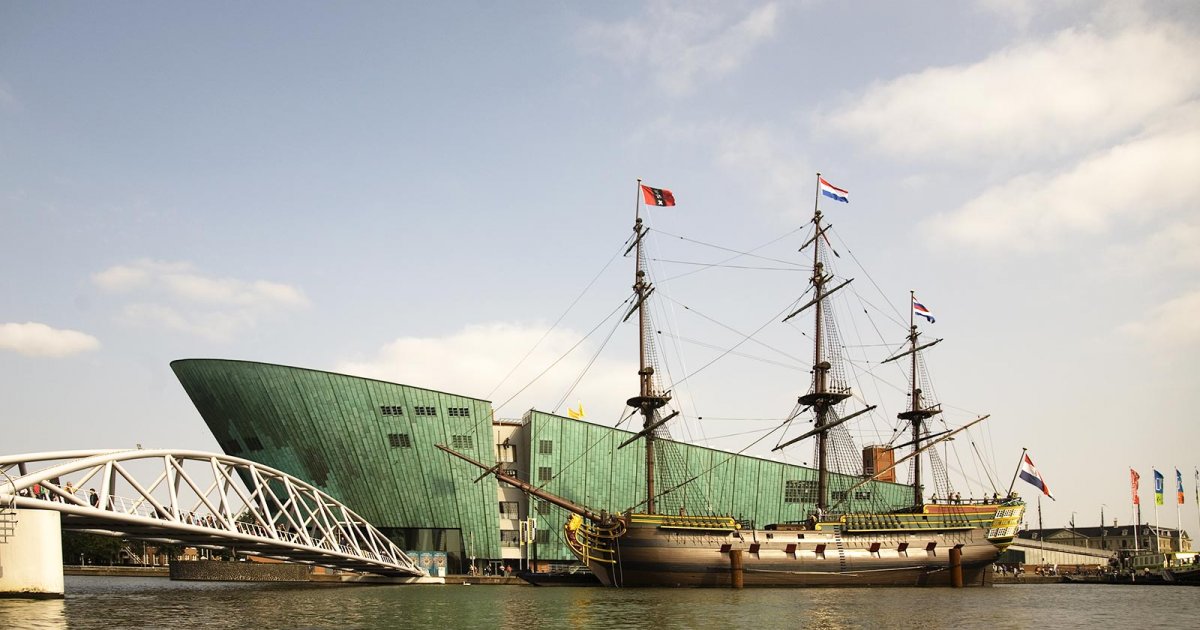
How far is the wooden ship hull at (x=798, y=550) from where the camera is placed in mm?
68438

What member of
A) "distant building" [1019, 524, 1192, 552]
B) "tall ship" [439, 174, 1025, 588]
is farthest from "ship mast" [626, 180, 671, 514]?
"distant building" [1019, 524, 1192, 552]

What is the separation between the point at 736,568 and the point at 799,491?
3349 centimetres

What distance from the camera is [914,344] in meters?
95.8

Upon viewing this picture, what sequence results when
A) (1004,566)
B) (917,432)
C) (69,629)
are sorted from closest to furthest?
(69,629) → (917,432) → (1004,566)

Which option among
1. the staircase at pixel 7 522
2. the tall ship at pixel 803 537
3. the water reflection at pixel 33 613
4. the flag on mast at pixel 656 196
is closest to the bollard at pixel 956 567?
the tall ship at pixel 803 537

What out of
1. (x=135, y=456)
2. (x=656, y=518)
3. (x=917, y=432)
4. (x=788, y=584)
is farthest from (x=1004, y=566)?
(x=135, y=456)

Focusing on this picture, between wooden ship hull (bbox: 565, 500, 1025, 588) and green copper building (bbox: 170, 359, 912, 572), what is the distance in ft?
40.0

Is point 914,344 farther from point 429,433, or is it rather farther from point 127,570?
point 127,570

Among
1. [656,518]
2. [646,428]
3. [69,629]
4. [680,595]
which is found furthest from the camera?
[646,428]

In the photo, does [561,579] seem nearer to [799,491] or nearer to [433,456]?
[433,456]

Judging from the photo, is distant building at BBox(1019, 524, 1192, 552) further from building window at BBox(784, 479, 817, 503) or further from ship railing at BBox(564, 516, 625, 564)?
ship railing at BBox(564, 516, 625, 564)

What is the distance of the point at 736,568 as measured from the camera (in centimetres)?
6850

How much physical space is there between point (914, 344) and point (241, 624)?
7338 cm

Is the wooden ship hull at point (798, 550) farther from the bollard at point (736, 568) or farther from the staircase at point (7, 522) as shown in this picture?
the staircase at point (7, 522)
